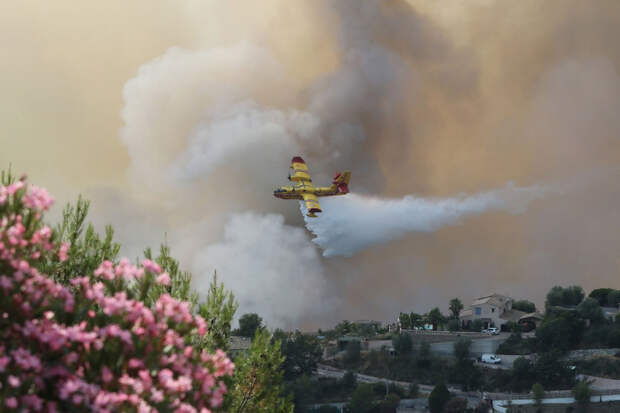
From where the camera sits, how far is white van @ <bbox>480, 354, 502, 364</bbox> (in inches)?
3629

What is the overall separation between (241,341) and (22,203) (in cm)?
9431

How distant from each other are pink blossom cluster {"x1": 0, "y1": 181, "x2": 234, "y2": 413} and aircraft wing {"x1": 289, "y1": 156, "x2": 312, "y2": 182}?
8247cm

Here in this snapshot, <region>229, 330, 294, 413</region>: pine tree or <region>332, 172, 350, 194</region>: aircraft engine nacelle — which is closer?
<region>229, 330, 294, 413</region>: pine tree

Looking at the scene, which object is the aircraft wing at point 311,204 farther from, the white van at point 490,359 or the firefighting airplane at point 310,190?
the white van at point 490,359

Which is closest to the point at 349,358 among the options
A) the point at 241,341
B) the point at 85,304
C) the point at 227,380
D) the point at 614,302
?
the point at 241,341

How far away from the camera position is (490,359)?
9288 centimetres

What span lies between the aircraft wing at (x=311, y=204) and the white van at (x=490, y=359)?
112 ft

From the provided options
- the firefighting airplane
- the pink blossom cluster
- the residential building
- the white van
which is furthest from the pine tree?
the residential building

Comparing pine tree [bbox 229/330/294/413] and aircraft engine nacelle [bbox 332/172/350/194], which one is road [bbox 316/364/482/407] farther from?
pine tree [bbox 229/330/294/413]

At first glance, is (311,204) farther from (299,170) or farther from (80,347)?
(80,347)

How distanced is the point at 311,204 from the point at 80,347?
75.4m

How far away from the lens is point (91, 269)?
15.5 meters

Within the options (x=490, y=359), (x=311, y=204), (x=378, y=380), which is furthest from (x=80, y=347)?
(x=490, y=359)

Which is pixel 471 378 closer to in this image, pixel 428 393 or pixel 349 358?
pixel 428 393
